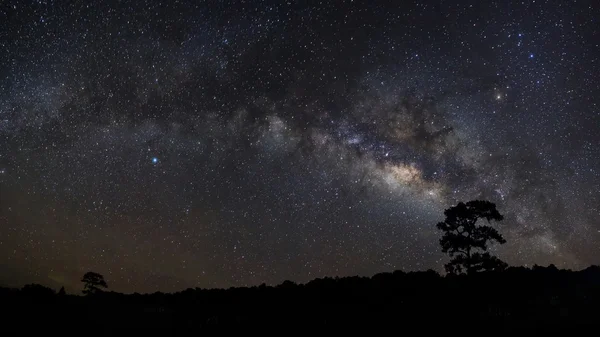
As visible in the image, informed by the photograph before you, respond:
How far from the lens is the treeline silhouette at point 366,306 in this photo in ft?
51.7

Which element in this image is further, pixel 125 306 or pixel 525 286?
pixel 125 306

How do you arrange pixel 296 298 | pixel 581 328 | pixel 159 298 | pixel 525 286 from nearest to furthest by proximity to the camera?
pixel 581 328 < pixel 525 286 < pixel 296 298 < pixel 159 298

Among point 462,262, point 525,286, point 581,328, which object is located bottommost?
point 581,328

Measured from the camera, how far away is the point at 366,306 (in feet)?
61.4

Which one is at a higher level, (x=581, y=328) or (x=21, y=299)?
(x=21, y=299)

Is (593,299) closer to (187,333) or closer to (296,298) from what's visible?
(296,298)

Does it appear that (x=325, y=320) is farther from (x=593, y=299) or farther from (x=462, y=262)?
(x=462, y=262)

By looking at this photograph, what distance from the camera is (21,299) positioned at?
73.0 feet

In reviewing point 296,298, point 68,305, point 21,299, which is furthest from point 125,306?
point 296,298

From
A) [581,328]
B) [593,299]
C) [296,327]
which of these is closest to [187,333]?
[296,327]

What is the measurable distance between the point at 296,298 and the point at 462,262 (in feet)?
41.7

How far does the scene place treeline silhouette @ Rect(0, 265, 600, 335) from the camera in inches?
620

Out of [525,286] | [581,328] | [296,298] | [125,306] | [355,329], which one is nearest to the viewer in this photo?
[581,328]

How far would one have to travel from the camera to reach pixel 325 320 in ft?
57.3
